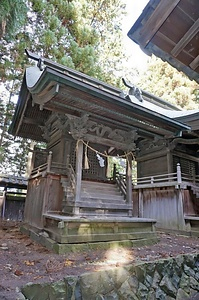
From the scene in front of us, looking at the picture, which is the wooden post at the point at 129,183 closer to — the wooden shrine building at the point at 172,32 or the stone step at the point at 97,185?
the stone step at the point at 97,185

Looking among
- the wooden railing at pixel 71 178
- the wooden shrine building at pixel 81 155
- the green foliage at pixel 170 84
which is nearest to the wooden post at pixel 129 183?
the wooden shrine building at pixel 81 155

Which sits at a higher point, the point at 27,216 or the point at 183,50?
the point at 183,50

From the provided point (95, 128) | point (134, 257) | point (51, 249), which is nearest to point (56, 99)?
point (95, 128)

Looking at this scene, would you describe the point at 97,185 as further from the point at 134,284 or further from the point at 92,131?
the point at 134,284

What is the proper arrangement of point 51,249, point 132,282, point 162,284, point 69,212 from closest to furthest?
1. point 132,282
2. point 162,284
3. point 51,249
4. point 69,212

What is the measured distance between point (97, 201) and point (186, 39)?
518 cm

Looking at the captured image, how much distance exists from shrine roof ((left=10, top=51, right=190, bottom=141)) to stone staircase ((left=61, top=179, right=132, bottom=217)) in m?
2.14

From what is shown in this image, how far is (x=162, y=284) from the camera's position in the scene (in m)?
4.20

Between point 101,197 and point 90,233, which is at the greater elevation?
point 101,197

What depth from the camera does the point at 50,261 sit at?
13.0ft

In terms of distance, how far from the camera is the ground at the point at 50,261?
3.05 meters

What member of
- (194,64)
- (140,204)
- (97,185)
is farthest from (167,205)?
(194,64)

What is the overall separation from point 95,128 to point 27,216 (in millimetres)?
4168

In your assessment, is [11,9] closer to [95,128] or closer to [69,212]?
[95,128]
